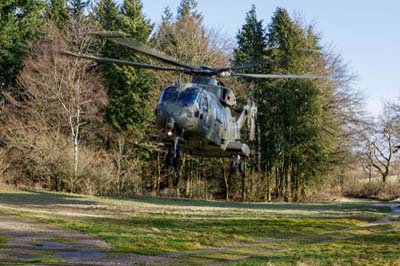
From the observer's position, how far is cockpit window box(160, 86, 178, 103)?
15.8m

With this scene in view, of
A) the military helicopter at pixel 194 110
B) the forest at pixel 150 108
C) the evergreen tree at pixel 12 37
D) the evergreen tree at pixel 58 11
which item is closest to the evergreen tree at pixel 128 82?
the forest at pixel 150 108

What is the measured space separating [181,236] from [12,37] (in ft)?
96.2

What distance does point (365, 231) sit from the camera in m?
22.8

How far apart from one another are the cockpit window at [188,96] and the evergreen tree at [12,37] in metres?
28.3

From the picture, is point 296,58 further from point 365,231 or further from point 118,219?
point 118,219

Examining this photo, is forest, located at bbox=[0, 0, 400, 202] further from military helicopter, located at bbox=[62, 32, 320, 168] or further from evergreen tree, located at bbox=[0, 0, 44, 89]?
military helicopter, located at bbox=[62, 32, 320, 168]

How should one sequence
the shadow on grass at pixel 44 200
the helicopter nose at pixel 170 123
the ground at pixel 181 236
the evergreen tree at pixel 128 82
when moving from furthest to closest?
the evergreen tree at pixel 128 82 → the shadow on grass at pixel 44 200 → the helicopter nose at pixel 170 123 → the ground at pixel 181 236

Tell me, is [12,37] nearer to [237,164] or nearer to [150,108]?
[150,108]

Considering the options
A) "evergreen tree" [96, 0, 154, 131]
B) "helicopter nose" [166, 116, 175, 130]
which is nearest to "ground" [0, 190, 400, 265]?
"helicopter nose" [166, 116, 175, 130]

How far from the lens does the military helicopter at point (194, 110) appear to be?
609 inches

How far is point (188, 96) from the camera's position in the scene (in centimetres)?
1589

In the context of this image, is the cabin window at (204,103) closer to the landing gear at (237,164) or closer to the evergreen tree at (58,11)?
the landing gear at (237,164)

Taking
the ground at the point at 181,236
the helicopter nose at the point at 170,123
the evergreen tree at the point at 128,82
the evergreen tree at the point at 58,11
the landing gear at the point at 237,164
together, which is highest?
the evergreen tree at the point at 58,11

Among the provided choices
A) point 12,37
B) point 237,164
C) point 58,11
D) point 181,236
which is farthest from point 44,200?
point 58,11
